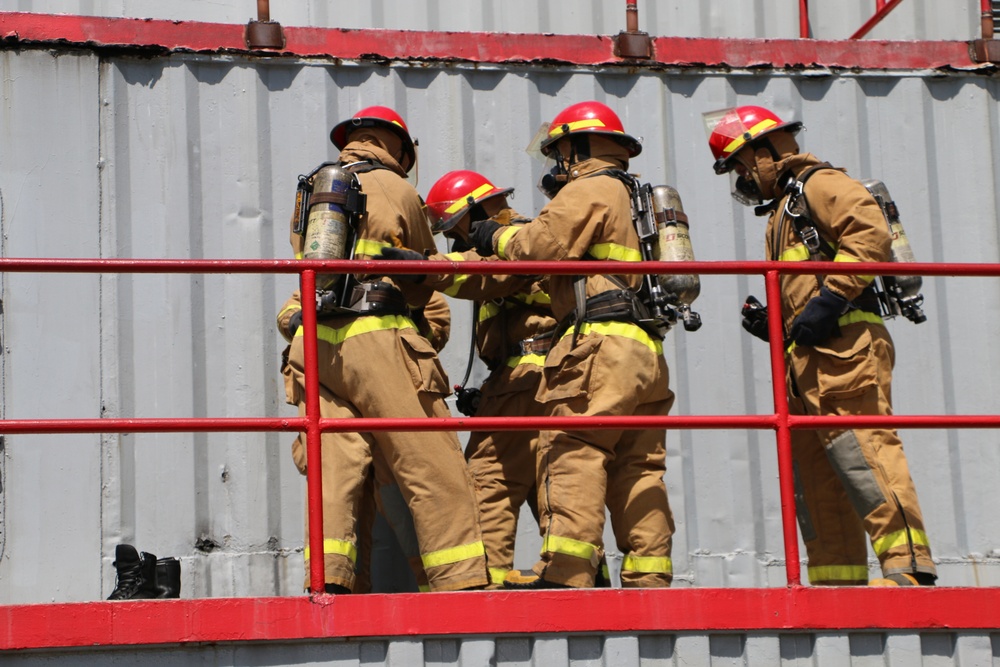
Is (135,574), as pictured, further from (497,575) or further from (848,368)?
(848,368)

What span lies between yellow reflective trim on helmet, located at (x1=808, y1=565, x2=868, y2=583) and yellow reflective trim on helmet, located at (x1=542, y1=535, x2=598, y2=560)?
1097mm

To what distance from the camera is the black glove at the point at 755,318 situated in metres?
5.37

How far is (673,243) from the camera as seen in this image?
505cm

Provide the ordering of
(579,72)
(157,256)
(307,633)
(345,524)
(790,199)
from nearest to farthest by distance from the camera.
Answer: (307,633) → (345,524) → (790,199) → (157,256) → (579,72)

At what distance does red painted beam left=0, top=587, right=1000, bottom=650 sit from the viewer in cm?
387

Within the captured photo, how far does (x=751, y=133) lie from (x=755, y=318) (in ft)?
2.38

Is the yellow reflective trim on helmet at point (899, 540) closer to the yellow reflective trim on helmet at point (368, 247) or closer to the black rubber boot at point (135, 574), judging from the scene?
the yellow reflective trim on helmet at point (368, 247)

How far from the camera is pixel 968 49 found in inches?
268

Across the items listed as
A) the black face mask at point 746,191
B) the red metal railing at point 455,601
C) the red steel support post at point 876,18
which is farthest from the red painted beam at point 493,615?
the red steel support post at point 876,18

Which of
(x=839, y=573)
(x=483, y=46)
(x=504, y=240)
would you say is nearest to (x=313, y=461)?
(x=504, y=240)

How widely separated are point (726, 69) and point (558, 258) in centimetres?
228

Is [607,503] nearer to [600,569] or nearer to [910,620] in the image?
[600,569]

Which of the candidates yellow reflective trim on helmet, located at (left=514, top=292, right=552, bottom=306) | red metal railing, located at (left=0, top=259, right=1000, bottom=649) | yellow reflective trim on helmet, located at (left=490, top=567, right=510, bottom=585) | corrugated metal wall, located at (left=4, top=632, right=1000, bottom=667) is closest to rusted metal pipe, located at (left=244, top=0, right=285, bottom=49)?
yellow reflective trim on helmet, located at (left=514, top=292, right=552, bottom=306)

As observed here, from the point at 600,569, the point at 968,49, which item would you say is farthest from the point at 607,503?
the point at 968,49
